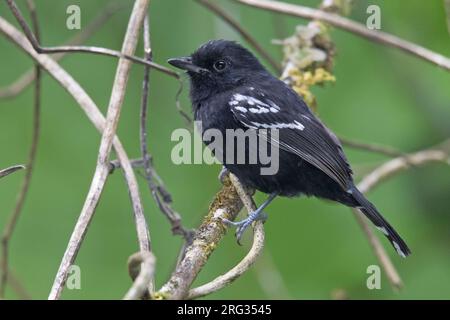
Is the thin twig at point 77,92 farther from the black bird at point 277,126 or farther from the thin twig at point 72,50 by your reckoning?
the black bird at point 277,126

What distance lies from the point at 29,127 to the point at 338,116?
1.88m

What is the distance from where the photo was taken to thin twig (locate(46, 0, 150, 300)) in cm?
269

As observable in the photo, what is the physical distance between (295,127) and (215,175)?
0.71 metres

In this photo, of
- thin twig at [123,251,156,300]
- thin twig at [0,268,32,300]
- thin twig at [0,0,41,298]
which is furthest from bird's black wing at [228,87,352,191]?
thin twig at [123,251,156,300]

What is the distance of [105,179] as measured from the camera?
303 centimetres

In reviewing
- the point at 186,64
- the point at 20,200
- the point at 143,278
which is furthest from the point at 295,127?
the point at 143,278

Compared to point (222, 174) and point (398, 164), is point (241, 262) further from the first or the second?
point (398, 164)

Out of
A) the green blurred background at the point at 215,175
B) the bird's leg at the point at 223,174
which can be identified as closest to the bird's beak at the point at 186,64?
the green blurred background at the point at 215,175

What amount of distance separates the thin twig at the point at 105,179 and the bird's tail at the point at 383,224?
53.8 inches

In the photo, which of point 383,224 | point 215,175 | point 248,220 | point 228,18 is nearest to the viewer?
point 248,220

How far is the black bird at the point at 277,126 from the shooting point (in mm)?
3979

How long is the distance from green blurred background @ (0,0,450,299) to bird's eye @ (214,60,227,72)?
0.41 m
